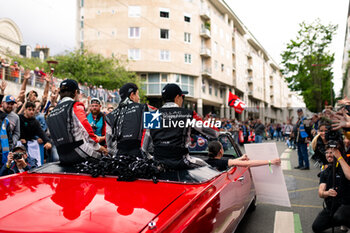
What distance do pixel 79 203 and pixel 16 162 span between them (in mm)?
2383

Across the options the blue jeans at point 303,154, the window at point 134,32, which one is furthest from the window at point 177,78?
the blue jeans at point 303,154

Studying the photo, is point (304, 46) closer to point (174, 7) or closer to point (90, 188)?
point (174, 7)

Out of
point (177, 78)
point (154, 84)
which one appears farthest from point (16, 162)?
point (177, 78)

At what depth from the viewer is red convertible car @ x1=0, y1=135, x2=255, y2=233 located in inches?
66.4

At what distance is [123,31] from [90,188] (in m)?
33.9

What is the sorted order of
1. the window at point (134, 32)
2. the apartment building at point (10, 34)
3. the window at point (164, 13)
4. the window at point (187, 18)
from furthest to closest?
the window at point (187, 18) < the apartment building at point (10, 34) < the window at point (164, 13) < the window at point (134, 32)

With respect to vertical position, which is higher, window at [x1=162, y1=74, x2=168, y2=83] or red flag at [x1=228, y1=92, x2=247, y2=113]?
window at [x1=162, y1=74, x2=168, y2=83]

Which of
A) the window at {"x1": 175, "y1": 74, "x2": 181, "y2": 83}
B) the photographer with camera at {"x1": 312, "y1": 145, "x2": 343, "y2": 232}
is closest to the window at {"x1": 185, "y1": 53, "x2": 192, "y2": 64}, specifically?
the window at {"x1": 175, "y1": 74, "x2": 181, "y2": 83}

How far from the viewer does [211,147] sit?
13.1 feet

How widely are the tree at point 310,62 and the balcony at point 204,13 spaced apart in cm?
1143

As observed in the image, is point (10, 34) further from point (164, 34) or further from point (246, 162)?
point (246, 162)

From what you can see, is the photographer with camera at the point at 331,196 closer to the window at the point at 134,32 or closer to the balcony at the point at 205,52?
the window at the point at 134,32

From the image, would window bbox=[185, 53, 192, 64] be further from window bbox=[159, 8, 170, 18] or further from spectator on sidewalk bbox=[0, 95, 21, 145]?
spectator on sidewalk bbox=[0, 95, 21, 145]

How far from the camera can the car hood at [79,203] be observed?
1657 mm
